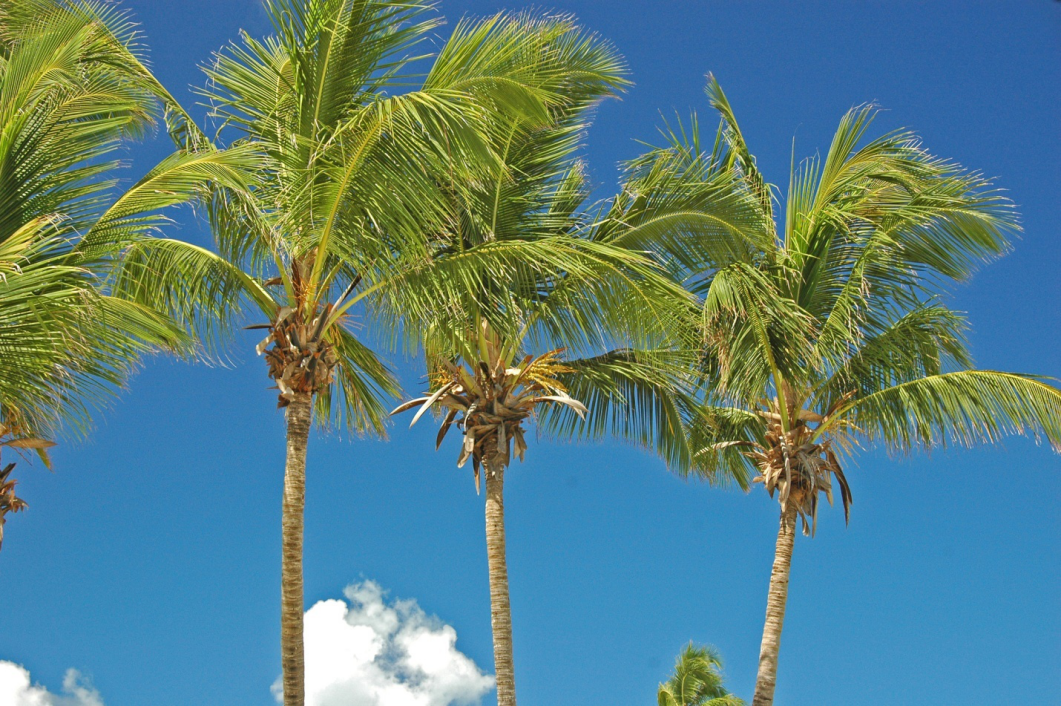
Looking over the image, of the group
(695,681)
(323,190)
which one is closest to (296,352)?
(323,190)

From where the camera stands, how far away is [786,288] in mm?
13297

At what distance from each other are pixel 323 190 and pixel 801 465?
7.06 metres

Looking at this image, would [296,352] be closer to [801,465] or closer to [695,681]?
[801,465]

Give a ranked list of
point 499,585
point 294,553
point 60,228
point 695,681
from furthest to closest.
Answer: point 695,681 < point 499,585 < point 294,553 < point 60,228

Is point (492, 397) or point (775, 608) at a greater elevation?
point (492, 397)

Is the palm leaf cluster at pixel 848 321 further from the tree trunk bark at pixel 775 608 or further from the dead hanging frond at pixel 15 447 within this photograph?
the dead hanging frond at pixel 15 447

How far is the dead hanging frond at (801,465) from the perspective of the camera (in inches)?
519

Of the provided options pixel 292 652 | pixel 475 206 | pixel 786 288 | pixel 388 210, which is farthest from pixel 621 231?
pixel 292 652

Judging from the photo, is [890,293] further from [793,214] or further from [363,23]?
[363,23]

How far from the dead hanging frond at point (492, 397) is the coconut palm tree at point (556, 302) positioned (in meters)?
0.02

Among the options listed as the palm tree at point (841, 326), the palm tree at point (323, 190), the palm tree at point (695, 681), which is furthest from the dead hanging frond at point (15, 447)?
the palm tree at point (695, 681)

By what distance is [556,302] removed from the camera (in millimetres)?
11555

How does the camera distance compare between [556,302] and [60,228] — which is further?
[556,302]

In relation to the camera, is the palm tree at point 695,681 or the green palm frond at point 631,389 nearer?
the green palm frond at point 631,389
